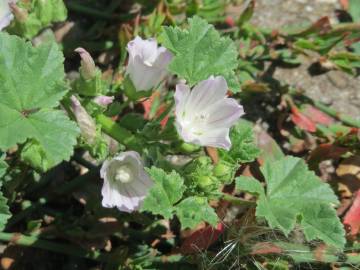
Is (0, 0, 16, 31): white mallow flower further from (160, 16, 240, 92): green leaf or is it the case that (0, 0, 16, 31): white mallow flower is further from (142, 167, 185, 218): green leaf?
(142, 167, 185, 218): green leaf

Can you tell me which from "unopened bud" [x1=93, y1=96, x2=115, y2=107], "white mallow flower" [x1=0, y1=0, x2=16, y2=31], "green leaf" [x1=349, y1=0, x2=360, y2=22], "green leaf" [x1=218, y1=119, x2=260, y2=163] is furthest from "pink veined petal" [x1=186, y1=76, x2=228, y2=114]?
"green leaf" [x1=349, y1=0, x2=360, y2=22]

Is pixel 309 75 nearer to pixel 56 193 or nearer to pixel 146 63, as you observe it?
pixel 146 63

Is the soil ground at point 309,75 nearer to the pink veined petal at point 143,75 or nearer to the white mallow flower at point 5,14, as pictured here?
the pink veined petal at point 143,75

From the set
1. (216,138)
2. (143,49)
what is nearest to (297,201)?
(216,138)

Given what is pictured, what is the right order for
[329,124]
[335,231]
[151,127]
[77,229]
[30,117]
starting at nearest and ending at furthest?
[30,117] → [335,231] → [151,127] → [77,229] → [329,124]

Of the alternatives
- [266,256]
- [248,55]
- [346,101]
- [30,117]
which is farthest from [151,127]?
[346,101]

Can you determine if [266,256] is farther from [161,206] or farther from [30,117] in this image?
[30,117]

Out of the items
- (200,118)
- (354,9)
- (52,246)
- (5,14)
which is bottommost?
(52,246)
